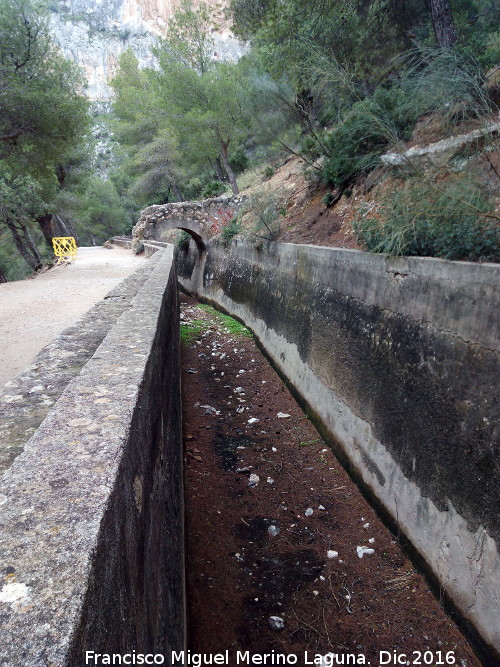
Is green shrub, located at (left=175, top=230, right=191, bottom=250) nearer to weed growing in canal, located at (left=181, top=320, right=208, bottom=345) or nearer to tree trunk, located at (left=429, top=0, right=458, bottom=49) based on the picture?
weed growing in canal, located at (left=181, top=320, right=208, bottom=345)

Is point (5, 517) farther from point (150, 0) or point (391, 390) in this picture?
point (150, 0)

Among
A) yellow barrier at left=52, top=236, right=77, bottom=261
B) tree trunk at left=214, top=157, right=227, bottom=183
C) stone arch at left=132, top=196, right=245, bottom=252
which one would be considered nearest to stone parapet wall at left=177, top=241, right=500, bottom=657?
stone arch at left=132, top=196, right=245, bottom=252

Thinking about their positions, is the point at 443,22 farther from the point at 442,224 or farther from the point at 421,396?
the point at 421,396

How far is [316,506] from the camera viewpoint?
424 centimetres

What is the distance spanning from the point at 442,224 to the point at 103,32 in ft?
296

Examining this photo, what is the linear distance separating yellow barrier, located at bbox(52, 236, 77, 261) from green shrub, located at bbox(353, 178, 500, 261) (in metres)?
13.6

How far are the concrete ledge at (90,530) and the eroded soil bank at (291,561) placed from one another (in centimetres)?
121

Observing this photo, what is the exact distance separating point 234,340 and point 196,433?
409cm

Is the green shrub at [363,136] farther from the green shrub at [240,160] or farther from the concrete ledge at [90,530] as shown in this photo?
the green shrub at [240,160]

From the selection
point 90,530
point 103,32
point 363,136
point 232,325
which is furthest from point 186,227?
point 103,32

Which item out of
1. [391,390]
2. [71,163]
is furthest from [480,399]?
[71,163]

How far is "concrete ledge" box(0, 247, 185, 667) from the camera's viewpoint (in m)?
0.76

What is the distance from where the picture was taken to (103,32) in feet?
235

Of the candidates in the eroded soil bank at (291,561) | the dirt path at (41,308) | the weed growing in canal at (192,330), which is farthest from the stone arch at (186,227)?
the eroded soil bank at (291,561)
